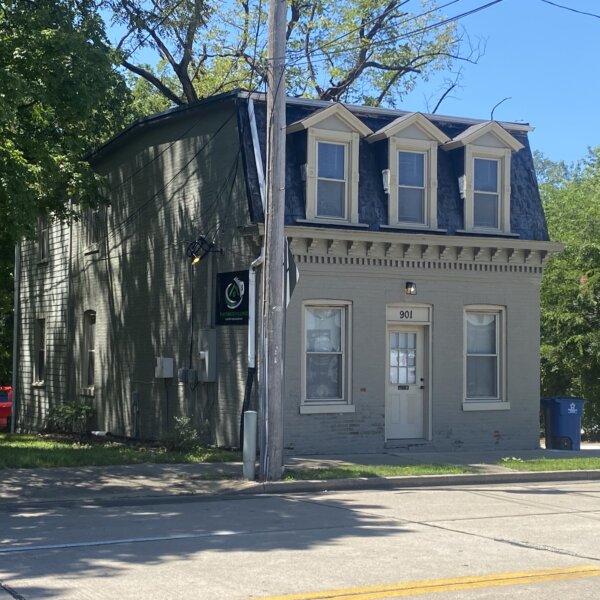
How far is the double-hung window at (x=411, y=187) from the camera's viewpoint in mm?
19562

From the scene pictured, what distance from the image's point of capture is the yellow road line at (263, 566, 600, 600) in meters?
7.33

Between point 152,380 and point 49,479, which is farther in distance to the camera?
point 152,380

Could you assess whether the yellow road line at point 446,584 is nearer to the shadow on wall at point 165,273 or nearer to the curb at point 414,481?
the curb at point 414,481

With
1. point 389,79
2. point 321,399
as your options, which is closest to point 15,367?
point 321,399

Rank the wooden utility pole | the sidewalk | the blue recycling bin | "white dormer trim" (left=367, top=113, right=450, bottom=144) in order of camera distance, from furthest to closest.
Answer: the blue recycling bin → "white dormer trim" (left=367, top=113, right=450, bottom=144) → the wooden utility pole → the sidewalk

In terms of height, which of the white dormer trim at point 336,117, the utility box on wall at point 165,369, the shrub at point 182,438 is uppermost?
the white dormer trim at point 336,117

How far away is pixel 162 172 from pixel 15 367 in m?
10.1

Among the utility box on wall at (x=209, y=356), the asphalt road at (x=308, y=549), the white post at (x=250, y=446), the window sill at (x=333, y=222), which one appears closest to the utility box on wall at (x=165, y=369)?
the utility box on wall at (x=209, y=356)

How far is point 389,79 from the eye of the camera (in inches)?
1459

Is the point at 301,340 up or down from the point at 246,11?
down

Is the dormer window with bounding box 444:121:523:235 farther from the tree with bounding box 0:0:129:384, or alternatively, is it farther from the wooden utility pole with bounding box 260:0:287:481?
the tree with bounding box 0:0:129:384

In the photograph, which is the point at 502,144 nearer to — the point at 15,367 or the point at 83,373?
the point at 83,373

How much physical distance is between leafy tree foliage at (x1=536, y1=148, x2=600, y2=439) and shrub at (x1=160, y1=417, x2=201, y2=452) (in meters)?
14.0

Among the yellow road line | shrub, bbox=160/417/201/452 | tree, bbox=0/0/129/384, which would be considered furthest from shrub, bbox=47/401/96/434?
the yellow road line
